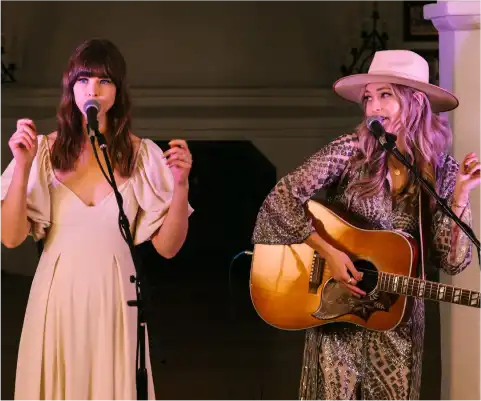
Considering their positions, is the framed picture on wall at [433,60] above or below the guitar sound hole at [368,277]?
above

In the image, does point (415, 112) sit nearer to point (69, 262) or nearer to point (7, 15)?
point (69, 262)

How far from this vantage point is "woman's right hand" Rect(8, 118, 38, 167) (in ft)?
7.00

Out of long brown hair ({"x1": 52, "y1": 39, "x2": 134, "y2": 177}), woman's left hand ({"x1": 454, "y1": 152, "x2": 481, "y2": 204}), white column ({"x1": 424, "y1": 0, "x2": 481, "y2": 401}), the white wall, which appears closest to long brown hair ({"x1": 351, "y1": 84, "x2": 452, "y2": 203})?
woman's left hand ({"x1": 454, "y1": 152, "x2": 481, "y2": 204})

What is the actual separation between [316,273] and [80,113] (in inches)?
34.4

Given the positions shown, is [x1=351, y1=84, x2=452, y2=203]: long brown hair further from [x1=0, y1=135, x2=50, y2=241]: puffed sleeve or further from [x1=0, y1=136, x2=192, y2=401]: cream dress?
[x1=0, y1=135, x2=50, y2=241]: puffed sleeve

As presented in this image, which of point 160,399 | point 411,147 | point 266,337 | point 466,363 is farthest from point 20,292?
point 411,147

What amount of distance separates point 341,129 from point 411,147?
14.4 ft

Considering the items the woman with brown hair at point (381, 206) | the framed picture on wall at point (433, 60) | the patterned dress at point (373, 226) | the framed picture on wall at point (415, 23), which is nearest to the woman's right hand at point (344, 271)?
the woman with brown hair at point (381, 206)

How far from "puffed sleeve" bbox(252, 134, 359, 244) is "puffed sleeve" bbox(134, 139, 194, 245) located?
0.38 m

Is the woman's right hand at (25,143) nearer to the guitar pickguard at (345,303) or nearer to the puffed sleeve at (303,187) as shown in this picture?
the puffed sleeve at (303,187)

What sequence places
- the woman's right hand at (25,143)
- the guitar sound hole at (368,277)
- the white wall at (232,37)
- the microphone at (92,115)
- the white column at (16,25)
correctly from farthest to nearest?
the white wall at (232,37) → the white column at (16,25) → the guitar sound hole at (368,277) → the woman's right hand at (25,143) → the microphone at (92,115)

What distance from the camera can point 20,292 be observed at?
246 inches

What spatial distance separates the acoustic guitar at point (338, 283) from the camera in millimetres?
2455

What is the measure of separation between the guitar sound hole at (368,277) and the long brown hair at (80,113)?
0.77 meters
